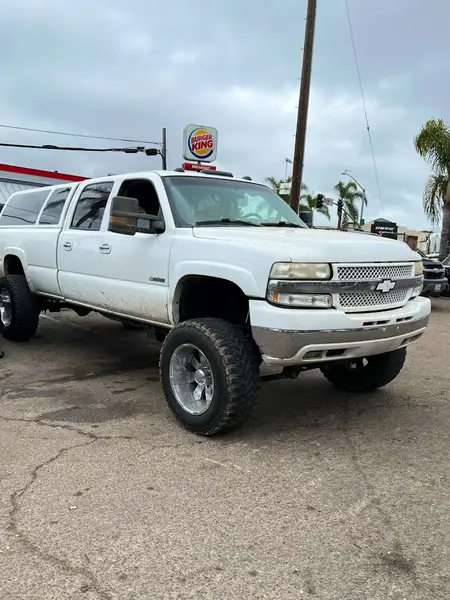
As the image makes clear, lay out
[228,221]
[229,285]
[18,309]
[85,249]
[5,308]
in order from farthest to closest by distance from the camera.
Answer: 1. [5,308]
2. [18,309]
3. [85,249]
4. [228,221]
5. [229,285]

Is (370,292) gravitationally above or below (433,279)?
above

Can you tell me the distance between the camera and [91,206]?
6035 millimetres

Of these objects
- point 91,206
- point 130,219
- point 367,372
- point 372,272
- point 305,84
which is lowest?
point 367,372

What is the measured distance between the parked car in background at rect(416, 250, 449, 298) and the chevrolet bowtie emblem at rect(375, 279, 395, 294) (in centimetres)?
989

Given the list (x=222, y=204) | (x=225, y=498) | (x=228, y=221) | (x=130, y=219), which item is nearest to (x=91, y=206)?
(x=130, y=219)

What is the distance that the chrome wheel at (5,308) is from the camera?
290 inches

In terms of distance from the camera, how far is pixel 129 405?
504 centimetres

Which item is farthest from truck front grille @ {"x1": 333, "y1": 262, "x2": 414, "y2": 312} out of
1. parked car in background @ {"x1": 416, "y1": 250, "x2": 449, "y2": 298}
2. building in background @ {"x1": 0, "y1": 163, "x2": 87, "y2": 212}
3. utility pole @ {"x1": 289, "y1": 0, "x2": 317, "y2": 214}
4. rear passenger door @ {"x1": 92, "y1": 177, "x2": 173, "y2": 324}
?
building in background @ {"x1": 0, "y1": 163, "x2": 87, "y2": 212}

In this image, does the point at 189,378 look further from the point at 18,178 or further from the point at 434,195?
the point at 18,178

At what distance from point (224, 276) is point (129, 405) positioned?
5.50 feet

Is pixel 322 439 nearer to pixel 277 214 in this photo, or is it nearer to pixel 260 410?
pixel 260 410

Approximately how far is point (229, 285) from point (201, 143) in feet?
46.4

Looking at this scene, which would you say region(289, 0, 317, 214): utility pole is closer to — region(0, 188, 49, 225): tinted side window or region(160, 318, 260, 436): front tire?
region(0, 188, 49, 225): tinted side window

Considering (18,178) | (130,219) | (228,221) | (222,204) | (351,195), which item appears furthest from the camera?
(351,195)
